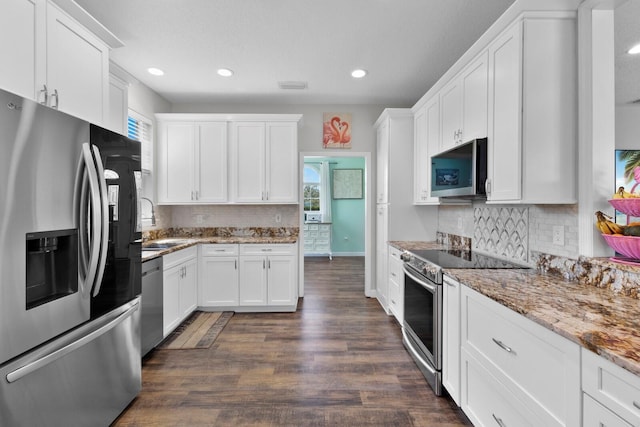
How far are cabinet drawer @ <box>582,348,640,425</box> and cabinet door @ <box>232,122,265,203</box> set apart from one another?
352 centimetres

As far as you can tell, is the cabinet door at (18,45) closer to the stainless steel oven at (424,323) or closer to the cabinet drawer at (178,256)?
the cabinet drawer at (178,256)

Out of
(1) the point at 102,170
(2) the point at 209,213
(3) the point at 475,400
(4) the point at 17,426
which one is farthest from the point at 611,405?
(2) the point at 209,213

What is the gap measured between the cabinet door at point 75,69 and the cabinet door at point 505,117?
2.44m

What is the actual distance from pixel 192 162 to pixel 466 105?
318 centimetres

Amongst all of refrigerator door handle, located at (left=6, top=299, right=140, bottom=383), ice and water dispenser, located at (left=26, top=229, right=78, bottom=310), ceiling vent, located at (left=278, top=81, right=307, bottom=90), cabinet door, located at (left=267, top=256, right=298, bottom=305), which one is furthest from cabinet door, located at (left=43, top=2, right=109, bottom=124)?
cabinet door, located at (left=267, top=256, right=298, bottom=305)

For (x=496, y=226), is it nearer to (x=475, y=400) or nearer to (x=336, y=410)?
(x=475, y=400)

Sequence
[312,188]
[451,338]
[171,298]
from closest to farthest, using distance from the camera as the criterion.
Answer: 1. [451,338]
2. [171,298]
3. [312,188]

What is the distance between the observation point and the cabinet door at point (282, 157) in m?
4.06

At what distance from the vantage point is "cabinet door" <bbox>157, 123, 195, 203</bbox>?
407cm

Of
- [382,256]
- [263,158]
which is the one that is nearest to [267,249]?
[263,158]

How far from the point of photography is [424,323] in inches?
93.1

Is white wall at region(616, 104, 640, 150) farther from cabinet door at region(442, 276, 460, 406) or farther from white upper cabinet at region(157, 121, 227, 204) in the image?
white upper cabinet at region(157, 121, 227, 204)

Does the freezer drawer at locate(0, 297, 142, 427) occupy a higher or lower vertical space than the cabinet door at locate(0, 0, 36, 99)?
lower

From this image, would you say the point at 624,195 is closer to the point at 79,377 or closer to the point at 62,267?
the point at 62,267
